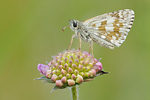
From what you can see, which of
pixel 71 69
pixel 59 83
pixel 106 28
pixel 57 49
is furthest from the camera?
pixel 57 49

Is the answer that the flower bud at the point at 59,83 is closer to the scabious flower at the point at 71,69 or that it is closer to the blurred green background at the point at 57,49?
the scabious flower at the point at 71,69

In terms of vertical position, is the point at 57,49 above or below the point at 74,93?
above

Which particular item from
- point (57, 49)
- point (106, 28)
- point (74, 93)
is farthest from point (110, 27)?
point (57, 49)

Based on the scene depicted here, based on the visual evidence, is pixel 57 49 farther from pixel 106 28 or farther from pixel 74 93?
pixel 74 93

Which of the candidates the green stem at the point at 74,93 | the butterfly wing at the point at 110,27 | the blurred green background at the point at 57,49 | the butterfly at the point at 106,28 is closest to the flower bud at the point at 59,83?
the green stem at the point at 74,93

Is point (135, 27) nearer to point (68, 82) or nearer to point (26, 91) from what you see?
point (26, 91)

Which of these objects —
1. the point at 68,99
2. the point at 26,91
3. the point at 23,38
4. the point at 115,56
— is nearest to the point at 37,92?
the point at 26,91
